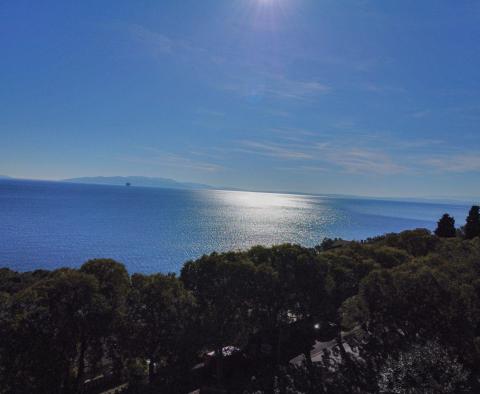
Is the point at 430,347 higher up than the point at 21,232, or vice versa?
the point at 430,347

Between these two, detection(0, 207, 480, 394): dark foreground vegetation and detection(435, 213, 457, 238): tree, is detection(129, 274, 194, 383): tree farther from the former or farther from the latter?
detection(435, 213, 457, 238): tree

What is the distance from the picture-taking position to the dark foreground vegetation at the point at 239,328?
17.3 m

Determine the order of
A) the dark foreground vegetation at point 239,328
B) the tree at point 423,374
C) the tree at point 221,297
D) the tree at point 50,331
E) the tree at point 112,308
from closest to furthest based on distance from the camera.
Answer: the tree at point 423,374
the tree at point 50,331
the dark foreground vegetation at point 239,328
the tree at point 112,308
the tree at point 221,297

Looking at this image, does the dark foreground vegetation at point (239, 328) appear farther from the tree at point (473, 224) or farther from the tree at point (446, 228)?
the tree at point (446, 228)

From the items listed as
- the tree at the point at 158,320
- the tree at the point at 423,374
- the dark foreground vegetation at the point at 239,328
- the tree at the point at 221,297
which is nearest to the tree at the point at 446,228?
the dark foreground vegetation at the point at 239,328

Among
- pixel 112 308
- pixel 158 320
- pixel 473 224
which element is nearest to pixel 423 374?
pixel 158 320

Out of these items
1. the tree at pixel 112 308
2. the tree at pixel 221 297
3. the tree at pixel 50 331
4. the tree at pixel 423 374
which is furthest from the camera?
the tree at pixel 221 297

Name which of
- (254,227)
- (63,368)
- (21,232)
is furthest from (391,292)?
(254,227)

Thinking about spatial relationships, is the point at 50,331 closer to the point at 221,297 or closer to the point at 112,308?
the point at 112,308

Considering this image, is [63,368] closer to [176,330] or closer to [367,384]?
[176,330]

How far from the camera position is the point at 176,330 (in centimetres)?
2100

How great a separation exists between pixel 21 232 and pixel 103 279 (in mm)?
90928

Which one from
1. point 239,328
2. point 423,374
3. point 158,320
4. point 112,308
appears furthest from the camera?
point 239,328

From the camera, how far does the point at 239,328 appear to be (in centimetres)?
2272
